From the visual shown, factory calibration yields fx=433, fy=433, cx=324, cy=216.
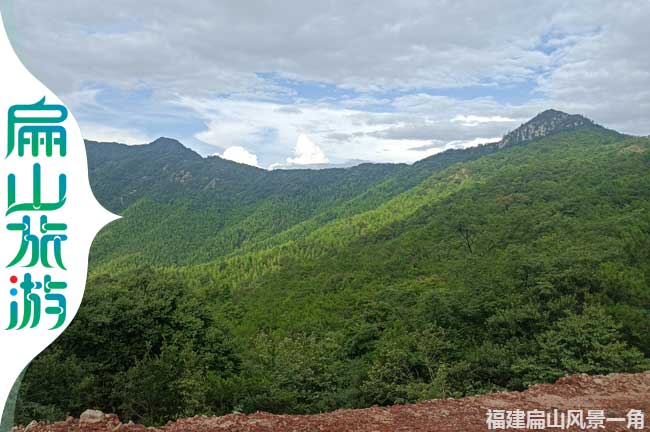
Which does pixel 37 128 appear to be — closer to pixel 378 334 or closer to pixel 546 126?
pixel 378 334

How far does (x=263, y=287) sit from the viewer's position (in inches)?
2263

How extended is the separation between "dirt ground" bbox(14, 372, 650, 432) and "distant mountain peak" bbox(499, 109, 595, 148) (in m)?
176

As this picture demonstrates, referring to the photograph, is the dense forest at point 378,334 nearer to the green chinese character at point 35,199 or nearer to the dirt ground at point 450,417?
the dirt ground at point 450,417

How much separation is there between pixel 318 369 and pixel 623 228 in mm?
24303

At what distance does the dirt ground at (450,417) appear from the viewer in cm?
645

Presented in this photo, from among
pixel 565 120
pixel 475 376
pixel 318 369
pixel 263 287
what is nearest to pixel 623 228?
pixel 475 376

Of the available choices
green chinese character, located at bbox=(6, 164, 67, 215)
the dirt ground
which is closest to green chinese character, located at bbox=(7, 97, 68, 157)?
green chinese character, located at bbox=(6, 164, 67, 215)

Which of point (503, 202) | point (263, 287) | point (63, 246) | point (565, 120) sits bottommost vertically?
point (263, 287)

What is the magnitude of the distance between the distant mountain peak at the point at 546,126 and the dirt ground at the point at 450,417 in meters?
176

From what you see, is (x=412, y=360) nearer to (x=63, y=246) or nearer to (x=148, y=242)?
(x=63, y=246)

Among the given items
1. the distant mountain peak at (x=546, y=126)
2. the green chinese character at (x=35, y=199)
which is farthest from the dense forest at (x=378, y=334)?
the distant mountain peak at (x=546, y=126)

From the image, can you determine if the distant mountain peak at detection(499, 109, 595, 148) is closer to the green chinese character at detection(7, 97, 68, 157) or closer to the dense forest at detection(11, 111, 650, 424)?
the dense forest at detection(11, 111, 650, 424)

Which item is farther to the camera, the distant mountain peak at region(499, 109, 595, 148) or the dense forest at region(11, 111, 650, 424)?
the distant mountain peak at region(499, 109, 595, 148)

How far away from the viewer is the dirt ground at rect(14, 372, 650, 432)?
6.45 meters
